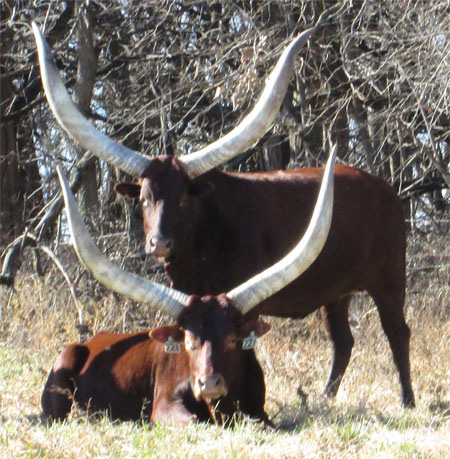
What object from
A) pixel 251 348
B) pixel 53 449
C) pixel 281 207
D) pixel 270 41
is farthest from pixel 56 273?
pixel 53 449

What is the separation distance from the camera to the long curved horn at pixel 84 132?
6406 millimetres

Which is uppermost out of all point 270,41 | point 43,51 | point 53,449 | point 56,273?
point 270,41

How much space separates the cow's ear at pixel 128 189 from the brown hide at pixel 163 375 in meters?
0.88

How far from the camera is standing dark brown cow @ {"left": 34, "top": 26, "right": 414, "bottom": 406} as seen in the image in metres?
6.29

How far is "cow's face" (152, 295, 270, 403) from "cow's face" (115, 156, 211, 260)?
2.21 feet

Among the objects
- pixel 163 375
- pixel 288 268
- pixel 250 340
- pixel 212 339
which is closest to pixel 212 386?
pixel 212 339

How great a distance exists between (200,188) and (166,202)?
247 millimetres

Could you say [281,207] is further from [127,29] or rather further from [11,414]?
[127,29]

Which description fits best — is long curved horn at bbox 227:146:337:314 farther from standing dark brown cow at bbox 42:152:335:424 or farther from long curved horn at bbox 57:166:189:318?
long curved horn at bbox 57:166:189:318

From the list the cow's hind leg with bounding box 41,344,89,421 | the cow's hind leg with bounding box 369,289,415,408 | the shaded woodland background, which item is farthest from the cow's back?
the shaded woodland background

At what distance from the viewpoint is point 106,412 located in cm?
574

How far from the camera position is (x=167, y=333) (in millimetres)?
5496

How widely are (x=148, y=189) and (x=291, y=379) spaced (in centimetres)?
176

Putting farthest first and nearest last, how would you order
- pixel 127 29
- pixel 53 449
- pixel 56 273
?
pixel 127 29
pixel 56 273
pixel 53 449
